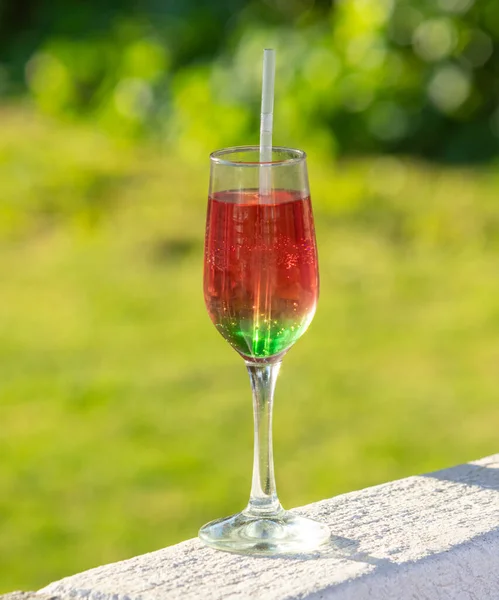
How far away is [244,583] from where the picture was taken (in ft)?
4.05

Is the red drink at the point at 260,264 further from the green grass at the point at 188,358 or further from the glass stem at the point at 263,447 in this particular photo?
the green grass at the point at 188,358

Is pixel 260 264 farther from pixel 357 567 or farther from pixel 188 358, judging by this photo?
pixel 188 358

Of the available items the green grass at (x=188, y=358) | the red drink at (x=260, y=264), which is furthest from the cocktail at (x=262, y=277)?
the green grass at (x=188, y=358)

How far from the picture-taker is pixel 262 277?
1.40 metres

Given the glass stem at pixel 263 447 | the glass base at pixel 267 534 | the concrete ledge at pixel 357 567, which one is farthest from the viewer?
the glass stem at pixel 263 447

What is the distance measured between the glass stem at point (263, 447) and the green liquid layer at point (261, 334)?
3 cm

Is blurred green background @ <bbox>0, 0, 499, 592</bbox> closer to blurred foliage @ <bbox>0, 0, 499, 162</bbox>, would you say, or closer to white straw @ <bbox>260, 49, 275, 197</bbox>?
blurred foliage @ <bbox>0, 0, 499, 162</bbox>

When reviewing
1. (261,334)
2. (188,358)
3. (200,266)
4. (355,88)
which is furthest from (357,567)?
(355,88)

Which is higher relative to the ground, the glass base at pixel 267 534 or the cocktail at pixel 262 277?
the cocktail at pixel 262 277

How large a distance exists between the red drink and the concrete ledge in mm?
260

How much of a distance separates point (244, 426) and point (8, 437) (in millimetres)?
780

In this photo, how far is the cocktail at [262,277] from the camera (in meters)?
1.40

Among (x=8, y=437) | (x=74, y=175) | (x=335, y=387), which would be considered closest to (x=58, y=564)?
(x=8, y=437)

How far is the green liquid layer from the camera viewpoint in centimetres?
143
